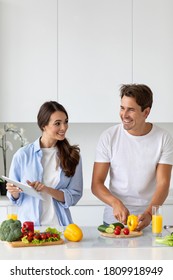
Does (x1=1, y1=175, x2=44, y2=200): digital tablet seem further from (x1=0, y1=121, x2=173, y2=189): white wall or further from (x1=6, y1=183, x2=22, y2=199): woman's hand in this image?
(x1=0, y1=121, x2=173, y2=189): white wall

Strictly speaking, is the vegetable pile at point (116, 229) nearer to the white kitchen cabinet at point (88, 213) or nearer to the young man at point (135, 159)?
the young man at point (135, 159)

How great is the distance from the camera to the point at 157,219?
3.34 metres

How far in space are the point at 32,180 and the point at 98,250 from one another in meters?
0.85

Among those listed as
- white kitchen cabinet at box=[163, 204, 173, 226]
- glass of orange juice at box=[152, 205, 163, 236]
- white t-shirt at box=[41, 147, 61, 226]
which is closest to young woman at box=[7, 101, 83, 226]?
white t-shirt at box=[41, 147, 61, 226]

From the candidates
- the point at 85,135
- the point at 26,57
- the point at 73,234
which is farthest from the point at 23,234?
the point at 85,135

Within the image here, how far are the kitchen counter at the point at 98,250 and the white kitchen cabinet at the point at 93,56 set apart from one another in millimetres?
2131

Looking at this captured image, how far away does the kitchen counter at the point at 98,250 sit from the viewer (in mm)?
2920

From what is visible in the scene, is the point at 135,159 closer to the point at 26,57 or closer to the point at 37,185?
the point at 37,185

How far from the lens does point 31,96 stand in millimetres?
5324

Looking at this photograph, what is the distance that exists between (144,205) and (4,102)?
195 cm

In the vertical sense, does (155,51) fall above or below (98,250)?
above

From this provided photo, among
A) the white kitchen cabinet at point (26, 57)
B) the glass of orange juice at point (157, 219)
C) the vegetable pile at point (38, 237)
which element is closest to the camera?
the vegetable pile at point (38, 237)

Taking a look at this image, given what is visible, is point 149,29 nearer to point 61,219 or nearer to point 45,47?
point 45,47

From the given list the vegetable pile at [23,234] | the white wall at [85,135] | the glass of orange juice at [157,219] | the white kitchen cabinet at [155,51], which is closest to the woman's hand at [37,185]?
the vegetable pile at [23,234]
